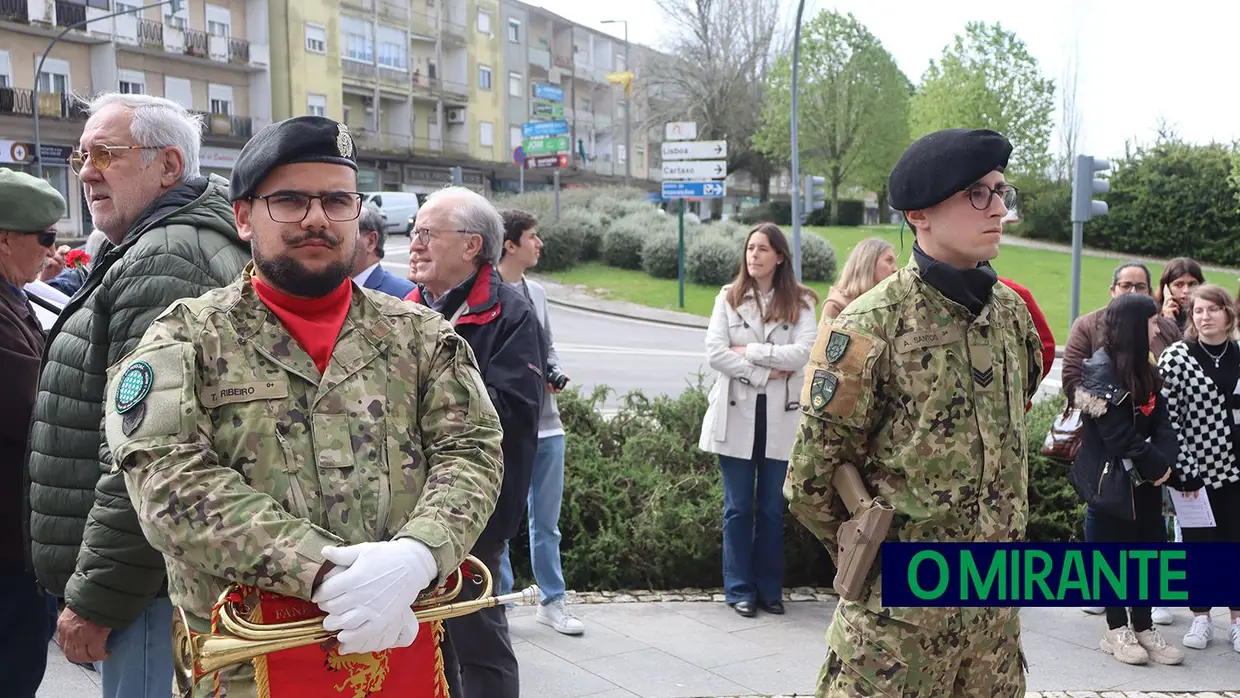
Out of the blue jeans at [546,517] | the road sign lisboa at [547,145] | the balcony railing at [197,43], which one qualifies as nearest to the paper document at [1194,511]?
the blue jeans at [546,517]

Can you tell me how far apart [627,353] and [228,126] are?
2922cm

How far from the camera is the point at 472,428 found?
2365mm

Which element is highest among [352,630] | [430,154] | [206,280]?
[430,154]

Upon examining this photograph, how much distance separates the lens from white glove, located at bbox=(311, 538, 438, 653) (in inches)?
77.7

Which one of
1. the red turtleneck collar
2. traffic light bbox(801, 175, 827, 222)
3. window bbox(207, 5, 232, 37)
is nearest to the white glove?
the red turtleneck collar

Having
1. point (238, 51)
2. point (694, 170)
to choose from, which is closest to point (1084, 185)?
point (694, 170)

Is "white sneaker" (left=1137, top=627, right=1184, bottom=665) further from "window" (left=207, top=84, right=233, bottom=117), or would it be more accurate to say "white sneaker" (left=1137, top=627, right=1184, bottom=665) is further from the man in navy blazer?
"window" (left=207, top=84, right=233, bottom=117)

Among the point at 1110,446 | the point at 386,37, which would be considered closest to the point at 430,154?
the point at 386,37

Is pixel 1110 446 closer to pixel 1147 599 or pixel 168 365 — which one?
pixel 1147 599

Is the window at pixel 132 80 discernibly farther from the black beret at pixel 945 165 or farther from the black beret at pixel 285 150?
the black beret at pixel 945 165

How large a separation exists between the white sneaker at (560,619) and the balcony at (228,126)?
3971cm

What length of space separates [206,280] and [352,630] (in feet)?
4.32

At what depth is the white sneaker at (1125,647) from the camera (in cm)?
516

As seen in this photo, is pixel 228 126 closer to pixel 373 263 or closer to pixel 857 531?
pixel 373 263
